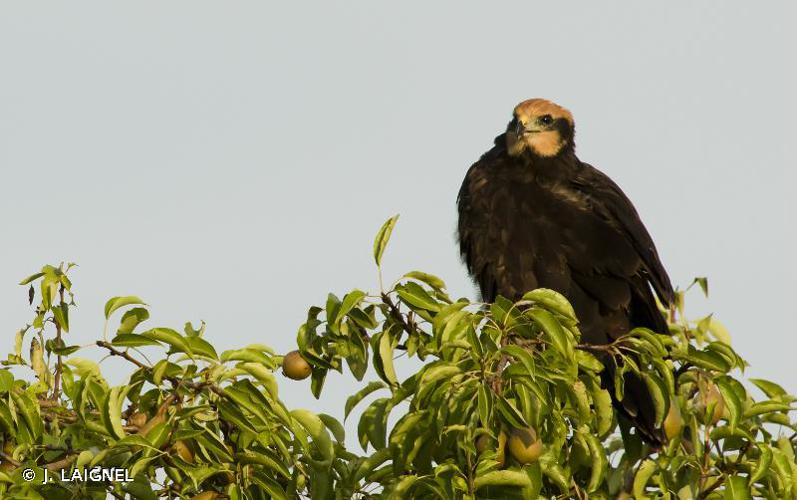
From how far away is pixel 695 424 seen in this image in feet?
15.5

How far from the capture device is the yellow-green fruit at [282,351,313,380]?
4.60m

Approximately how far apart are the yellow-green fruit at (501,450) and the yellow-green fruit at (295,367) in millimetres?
910

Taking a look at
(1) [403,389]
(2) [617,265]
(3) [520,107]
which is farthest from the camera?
(3) [520,107]

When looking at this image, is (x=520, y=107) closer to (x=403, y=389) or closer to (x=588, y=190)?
(x=588, y=190)

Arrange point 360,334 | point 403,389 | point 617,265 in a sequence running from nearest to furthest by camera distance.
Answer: point 403,389, point 360,334, point 617,265

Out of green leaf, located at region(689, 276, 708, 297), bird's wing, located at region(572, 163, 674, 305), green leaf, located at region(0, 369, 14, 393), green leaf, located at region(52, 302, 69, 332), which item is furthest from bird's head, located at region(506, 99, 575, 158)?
green leaf, located at region(0, 369, 14, 393)

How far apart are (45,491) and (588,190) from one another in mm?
4046

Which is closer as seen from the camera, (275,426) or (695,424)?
→ (275,426)

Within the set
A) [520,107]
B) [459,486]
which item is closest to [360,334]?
[459,486]

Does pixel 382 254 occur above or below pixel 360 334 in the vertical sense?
above

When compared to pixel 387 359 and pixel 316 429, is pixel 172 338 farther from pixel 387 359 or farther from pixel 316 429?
pixel 387 359

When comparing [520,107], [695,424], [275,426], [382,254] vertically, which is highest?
[520,107]

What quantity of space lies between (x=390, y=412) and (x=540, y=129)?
12.1 ft

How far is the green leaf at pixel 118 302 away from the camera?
4049 millimetres
